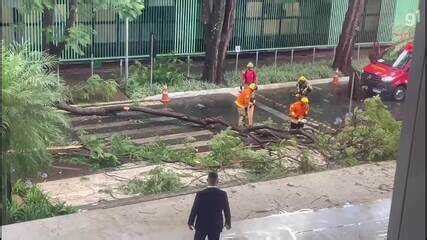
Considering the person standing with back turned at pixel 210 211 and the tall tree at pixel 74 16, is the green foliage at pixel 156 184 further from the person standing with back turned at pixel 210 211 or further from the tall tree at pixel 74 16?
the tall tree at pixel 74 16

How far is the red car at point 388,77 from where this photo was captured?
1549cm

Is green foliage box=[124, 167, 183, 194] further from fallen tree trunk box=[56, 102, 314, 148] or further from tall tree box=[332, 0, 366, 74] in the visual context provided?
tall tree box=[332, 0, 366, 74]

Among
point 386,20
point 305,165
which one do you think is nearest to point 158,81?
point 305,165

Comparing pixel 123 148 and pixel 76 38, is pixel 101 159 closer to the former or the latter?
pixel 123 148

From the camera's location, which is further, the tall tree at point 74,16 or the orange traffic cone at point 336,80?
the orange traffic cone at point 336,80

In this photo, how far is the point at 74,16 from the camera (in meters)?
14.8

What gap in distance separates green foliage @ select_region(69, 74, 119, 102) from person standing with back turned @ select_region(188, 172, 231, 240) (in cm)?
847

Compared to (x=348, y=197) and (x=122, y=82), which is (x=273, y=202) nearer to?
(x=348, y=197)

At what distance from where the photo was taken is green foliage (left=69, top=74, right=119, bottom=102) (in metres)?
14.1

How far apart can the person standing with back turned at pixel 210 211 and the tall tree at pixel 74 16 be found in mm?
8088

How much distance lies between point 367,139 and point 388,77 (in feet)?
18.4

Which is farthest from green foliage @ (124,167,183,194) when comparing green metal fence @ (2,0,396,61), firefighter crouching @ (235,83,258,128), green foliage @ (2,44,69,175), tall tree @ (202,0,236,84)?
tall tree @ (202,0,236,84)

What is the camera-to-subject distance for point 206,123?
42.9 ft

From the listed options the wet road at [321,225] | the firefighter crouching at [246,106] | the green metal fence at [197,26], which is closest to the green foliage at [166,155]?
the firefighter crouching at [246,106]
